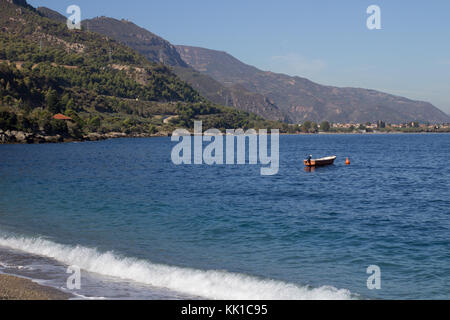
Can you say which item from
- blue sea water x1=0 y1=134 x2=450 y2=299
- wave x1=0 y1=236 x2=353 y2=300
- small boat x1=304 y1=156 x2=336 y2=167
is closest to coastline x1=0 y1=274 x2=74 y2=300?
blue sea water x1=0 y1=134 x2=450 y2=299

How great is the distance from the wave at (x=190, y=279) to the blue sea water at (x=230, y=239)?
0.15 ft

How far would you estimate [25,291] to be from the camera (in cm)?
1457

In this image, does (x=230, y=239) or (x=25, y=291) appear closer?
(x=25, y=291)

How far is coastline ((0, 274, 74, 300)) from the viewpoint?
46.1 feet

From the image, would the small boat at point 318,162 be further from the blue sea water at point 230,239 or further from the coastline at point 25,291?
the coastline at point 25,291

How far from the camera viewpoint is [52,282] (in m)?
16.2

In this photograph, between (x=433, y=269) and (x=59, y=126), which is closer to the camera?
(x=433, y=269)

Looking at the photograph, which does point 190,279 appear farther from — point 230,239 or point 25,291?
point 230,239

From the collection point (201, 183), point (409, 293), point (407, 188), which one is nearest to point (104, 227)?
point (409, 293)

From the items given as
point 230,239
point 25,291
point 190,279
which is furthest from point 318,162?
point 25,291

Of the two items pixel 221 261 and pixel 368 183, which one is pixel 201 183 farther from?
pixel 221 261

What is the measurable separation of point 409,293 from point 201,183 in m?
36.6

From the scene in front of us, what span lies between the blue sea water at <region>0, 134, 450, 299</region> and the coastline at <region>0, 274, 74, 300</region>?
0.76 metres

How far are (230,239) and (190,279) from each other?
283 inches
